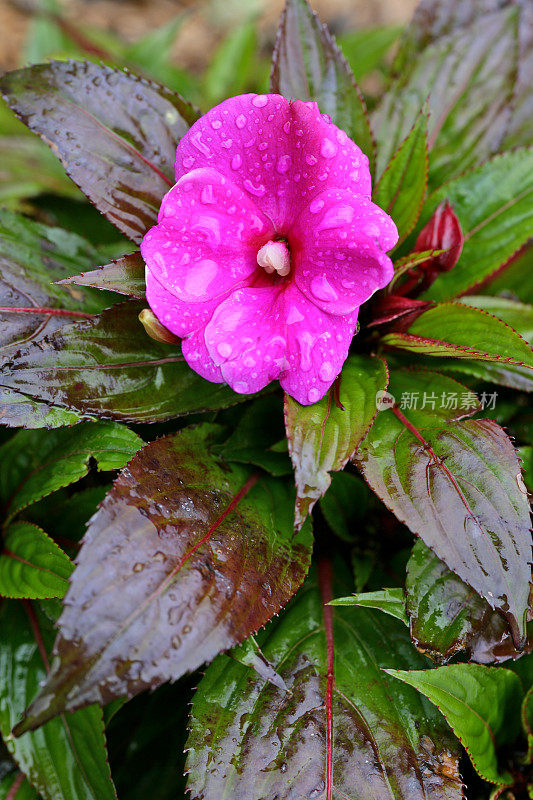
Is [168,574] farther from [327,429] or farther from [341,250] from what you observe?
[341,250]

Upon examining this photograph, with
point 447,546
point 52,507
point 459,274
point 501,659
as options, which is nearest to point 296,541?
point 447,546

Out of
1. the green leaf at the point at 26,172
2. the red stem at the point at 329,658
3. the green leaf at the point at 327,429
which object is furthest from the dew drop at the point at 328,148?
the green leaf at the point at 26,172

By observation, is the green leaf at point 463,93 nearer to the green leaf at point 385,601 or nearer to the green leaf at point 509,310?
the green leaf at point 509,310

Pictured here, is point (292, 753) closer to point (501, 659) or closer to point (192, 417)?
point (501, 659)

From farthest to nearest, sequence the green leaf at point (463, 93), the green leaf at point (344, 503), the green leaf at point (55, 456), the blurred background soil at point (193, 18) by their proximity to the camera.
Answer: the blurred background soil at point (193, 18) → the green leaf at point (463, 93) → the green leaf at point (344, 503) → the green leaf at point (55, 456)

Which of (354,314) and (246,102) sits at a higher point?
(246,102)

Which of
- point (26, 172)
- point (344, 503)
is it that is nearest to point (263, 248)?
point (344, 503)
